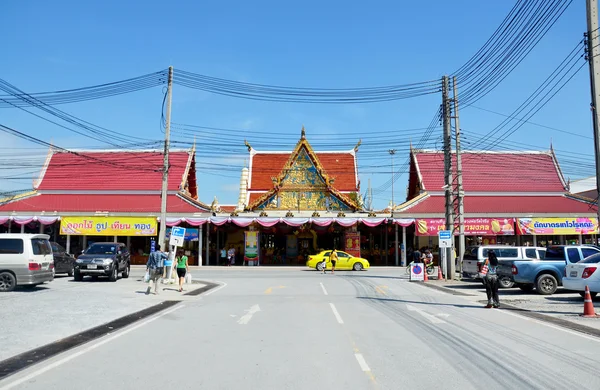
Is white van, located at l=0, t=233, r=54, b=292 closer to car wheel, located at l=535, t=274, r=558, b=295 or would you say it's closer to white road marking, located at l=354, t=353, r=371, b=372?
white road marking, located at l=354, t=353, r=371, b=372

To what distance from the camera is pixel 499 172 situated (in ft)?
143

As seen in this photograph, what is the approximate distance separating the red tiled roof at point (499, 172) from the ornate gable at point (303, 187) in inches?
325

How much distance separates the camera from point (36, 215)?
37281 millimetres

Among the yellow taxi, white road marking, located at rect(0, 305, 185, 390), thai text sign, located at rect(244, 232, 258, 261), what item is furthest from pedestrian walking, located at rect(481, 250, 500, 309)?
thai text sign, located at rect(244, 232, 258, 261)

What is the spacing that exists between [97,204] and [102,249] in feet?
56.2

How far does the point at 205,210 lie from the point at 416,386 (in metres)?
33.5

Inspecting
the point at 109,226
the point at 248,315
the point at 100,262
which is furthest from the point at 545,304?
the point at 109,226

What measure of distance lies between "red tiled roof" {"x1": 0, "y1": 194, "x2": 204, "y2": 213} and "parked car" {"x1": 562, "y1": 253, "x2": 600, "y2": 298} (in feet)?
91.4

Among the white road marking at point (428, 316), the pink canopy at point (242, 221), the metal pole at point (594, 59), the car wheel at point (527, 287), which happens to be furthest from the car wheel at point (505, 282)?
the pink canopy at point (242, 221)

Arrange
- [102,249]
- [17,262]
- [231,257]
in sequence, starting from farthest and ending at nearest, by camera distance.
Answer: [231,257] < [102,249] < [17,262]

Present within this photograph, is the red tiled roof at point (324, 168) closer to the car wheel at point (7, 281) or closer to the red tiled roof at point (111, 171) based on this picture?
the red tiled roof at point (111, 171)

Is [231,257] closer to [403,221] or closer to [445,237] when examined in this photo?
[403,221]

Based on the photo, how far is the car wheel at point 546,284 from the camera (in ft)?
57.9

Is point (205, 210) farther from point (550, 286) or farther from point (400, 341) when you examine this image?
point (400, 341)
